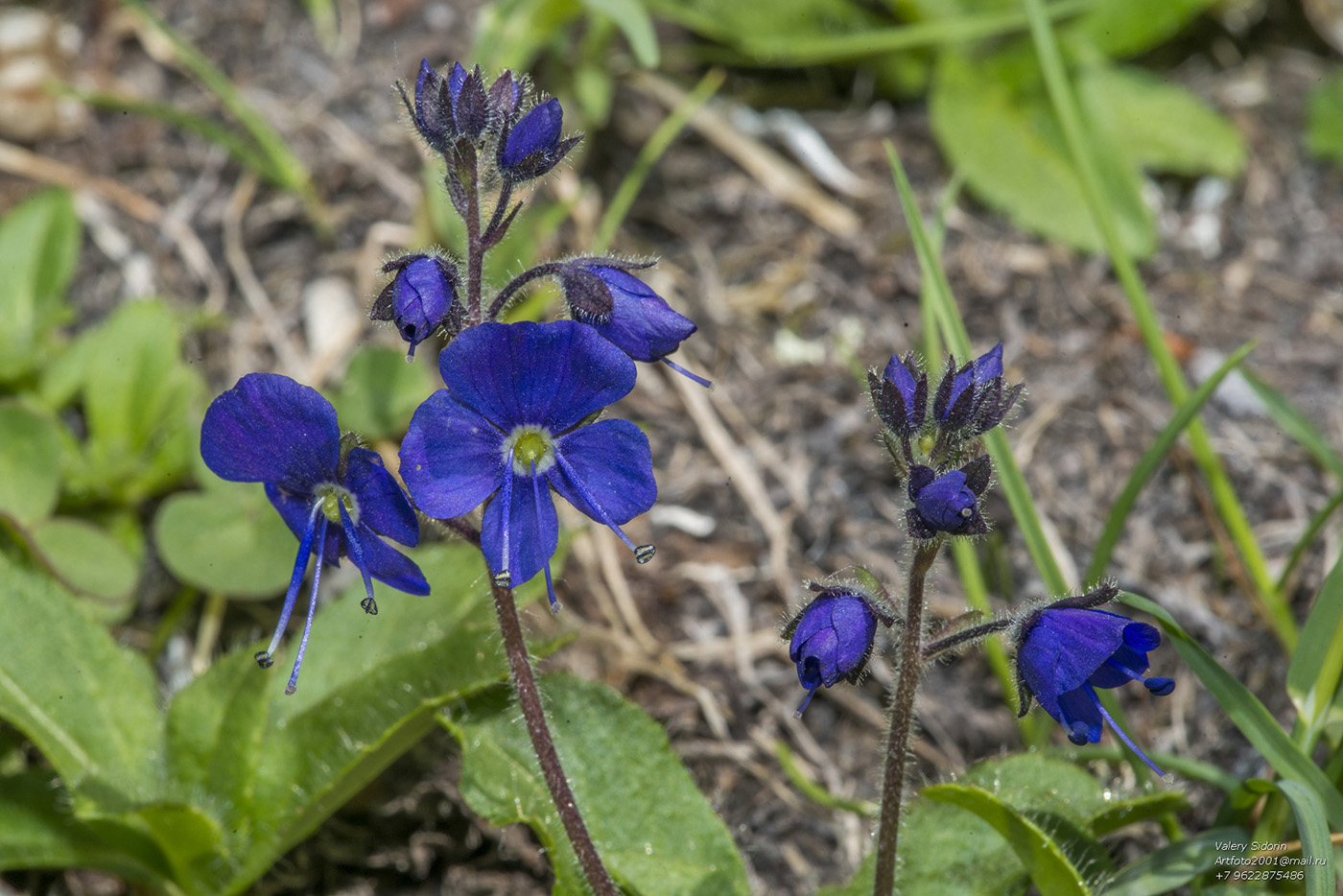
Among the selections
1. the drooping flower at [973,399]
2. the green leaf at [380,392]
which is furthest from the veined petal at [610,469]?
the green leaf at [380,392]

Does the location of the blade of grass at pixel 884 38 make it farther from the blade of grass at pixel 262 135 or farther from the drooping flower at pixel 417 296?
the drooping flower at pixel 417 296

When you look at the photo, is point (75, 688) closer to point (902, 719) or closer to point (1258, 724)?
point (902, 719)

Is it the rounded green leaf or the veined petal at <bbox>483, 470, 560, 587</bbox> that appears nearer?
the veined petal at <bbox>483, 470, 560, 587</bbox>

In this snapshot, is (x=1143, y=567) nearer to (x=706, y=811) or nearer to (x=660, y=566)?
(x=660, y=566)

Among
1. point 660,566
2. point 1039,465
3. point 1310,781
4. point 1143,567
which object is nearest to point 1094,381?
point 1039,465

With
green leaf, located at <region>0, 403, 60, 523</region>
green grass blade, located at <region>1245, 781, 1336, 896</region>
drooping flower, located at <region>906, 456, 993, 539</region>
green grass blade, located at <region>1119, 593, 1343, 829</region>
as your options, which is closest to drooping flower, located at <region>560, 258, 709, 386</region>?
drooping flower, located at <region>906, 456, 993, 539</region>

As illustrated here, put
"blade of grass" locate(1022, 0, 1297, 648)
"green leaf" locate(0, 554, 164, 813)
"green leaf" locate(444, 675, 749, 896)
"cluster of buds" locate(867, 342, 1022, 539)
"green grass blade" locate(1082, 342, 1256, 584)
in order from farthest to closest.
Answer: "blade of grass" locate(1022, 0, 1297, 648) < "green leaf" locate(0, 554, 164, 813) < "green grass blade" locate(1082, 342, 1256, 584) < "green leaf" locate(444, 675, 749, 896) < "cluster of buds" locate(867, 342, 1022, 539)

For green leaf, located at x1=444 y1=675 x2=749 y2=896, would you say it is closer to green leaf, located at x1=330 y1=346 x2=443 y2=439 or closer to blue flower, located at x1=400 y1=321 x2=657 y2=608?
blue flower, located at x1=400 y1=321 x2=657 y2=608
